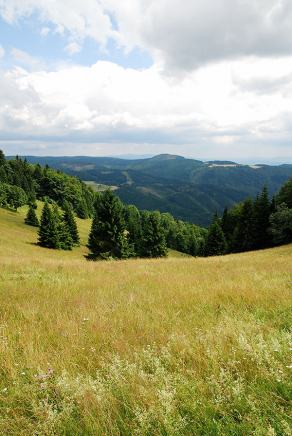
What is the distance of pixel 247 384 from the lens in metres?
3.33

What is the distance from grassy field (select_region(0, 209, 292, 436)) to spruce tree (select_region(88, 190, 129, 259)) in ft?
128

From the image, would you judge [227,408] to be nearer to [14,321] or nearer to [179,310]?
[179,310]

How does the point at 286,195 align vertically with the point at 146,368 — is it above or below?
below

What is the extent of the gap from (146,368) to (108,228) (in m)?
43.6

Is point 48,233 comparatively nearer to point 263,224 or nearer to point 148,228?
point 148,228

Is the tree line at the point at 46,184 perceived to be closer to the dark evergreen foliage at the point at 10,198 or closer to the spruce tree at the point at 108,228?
the dark evergreen foliage at the point at 10,198

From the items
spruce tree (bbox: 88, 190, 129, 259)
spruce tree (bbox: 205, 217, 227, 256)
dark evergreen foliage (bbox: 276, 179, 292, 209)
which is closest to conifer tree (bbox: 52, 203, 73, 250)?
spruce tree (bbox: 88, 190, 129, 259)

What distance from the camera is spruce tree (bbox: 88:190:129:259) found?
151 ft

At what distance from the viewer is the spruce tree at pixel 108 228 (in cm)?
4606

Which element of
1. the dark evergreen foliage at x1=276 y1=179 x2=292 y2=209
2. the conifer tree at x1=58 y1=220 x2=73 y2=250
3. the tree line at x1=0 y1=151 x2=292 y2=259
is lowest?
the conifer tree at x1=58 y1=220 x2=73 y2=250

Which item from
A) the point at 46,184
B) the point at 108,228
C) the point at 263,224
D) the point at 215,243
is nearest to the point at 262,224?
the point at 263,224

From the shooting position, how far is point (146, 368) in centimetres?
396

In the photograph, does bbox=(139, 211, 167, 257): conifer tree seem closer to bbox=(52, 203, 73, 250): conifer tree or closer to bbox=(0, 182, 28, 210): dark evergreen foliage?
bbox=(52, 203, 73, 250): conifer tree

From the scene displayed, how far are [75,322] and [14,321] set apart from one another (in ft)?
4.28
